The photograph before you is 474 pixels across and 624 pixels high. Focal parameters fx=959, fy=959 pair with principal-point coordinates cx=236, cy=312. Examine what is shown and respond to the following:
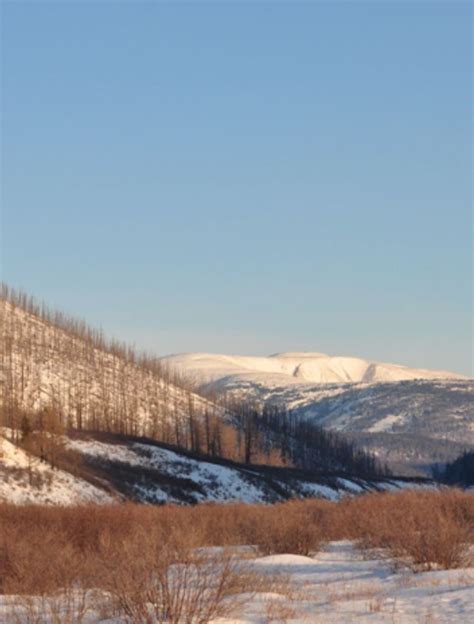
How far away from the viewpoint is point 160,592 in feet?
49.2

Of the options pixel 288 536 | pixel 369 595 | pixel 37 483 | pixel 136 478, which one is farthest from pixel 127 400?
pixel 369 595

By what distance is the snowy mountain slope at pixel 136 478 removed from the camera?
65000mm

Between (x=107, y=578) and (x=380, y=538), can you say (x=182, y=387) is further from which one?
(x=107, y=578)

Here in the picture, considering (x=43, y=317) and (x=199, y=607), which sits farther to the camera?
(x=43, y=317)

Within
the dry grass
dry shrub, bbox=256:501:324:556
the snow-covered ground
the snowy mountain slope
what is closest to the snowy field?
the dry grass

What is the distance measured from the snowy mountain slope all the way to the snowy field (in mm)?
37298

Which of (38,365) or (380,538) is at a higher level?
(38,365)

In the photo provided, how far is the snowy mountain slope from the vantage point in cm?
6500

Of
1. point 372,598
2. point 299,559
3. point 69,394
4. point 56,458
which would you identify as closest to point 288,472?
point 56,458

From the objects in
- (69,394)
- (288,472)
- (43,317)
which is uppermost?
(43,317)

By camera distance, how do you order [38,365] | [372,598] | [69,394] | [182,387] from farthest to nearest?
[182,387] → [38,365] → [69,394] → [372,598]

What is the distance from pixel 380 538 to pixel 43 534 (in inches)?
395

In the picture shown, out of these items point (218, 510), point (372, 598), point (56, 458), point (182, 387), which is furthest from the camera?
point (182, 387)

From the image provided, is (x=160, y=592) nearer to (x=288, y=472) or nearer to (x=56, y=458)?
(x=56, y=458)
